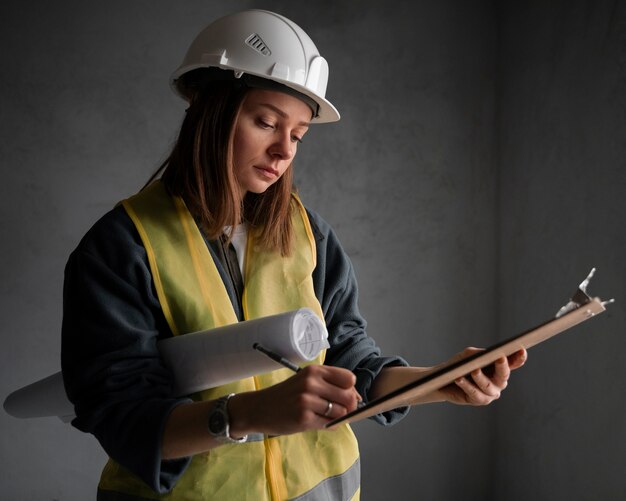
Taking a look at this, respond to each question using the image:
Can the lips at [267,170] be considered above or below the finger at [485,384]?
above

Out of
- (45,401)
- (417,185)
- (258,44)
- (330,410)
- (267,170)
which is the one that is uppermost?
(417,185)

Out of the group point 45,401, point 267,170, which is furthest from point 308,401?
point 45,401

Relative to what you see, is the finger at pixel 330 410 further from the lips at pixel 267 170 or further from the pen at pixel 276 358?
the lips at pixel 267 170

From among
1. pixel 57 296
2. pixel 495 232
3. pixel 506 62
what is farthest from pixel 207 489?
pixel 506 62

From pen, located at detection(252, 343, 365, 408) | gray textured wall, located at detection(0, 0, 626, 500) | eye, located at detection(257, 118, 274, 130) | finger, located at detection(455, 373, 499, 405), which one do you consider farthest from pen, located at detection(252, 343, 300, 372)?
gray textured wall, located at detection(0, 0, 626, 500)

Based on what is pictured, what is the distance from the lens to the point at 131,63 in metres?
2.29

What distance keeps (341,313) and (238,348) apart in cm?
44

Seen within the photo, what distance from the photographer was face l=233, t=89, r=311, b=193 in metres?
1.27

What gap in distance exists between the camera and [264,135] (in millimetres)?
1276

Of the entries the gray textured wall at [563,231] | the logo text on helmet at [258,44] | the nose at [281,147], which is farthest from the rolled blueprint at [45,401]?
the gray textured wall at [563,231]

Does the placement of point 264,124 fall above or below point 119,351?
above

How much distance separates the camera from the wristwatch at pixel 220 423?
40.2 inches

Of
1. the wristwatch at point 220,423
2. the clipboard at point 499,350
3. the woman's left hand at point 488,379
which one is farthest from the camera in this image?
the woman's left hand at point 488,379

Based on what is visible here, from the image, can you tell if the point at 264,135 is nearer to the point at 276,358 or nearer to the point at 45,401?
the point at 276,358
